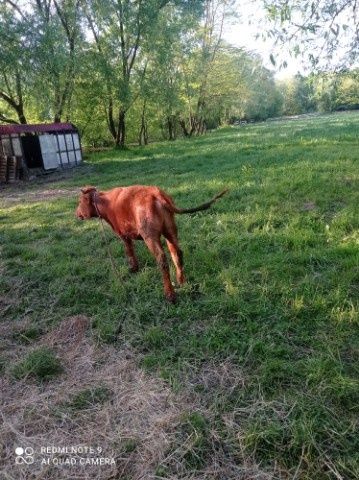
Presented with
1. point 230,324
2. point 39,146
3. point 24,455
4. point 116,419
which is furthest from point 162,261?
point 39,146

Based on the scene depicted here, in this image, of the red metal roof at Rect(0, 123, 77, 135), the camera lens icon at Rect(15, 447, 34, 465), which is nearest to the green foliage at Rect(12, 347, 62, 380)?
the camera lens icon at Rect(15, 447, 34, 465)

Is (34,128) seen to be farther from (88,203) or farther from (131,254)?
(131,254)

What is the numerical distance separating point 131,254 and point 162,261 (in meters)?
1.16

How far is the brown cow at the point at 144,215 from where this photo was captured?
4.33 m

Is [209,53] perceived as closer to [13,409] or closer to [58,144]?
[58,144]

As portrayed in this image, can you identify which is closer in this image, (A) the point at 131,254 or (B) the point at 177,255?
(B) the point at 177,255

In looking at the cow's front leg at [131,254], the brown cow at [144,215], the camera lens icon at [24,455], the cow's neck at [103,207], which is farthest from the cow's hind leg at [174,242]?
the camera lens icon at [24,455]

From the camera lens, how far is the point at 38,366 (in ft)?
11.6

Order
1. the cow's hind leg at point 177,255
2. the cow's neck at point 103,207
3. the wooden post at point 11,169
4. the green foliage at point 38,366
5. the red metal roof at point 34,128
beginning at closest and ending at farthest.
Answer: the green foliage at point 38,366
the cow's hind leg at point 177,255
the cow's neck at point 103,207
the wooden post at point 11,169
the red metal roof at point 34,128

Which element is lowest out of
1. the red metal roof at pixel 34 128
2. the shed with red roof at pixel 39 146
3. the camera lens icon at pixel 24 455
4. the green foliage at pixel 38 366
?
the camera lens icon at pixel 24 455

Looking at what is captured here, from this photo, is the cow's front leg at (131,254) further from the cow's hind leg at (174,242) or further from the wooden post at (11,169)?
→ the wooden post at (11,169)

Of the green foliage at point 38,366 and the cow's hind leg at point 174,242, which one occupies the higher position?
the cow's hind leg at point 174,242

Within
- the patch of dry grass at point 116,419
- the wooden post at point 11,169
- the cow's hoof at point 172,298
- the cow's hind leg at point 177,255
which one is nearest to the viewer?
the patch of dry grass at point 116,419

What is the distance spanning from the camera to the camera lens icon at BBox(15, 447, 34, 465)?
2602 mm
